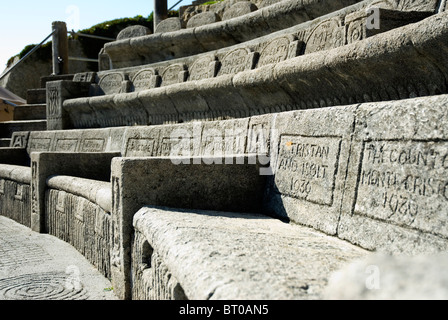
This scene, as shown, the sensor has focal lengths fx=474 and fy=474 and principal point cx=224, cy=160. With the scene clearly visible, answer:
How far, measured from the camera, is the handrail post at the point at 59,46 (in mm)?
11813

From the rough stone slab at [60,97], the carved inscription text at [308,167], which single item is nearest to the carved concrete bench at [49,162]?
the rough stone slab at [60,97]

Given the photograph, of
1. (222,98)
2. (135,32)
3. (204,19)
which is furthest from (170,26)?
(222,98)

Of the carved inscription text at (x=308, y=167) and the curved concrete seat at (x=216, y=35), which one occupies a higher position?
the curved concrete seat at (x=216, y=35)

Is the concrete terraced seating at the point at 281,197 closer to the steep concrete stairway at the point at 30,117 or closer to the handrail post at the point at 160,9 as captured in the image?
the steep concrete stairway at the point at 30,117

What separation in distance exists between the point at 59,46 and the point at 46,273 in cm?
952

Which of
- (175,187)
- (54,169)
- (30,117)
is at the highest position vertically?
(30,117)

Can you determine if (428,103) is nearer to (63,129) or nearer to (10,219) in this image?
(10,219)

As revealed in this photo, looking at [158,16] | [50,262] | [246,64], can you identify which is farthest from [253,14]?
[158,16]

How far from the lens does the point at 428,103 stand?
1.86 meters

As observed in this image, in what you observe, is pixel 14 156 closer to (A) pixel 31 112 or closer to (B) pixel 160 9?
(A) pixel 31 112

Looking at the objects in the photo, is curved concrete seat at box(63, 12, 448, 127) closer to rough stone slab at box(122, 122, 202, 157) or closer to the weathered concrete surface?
rough stone slab at box(122, 122, 202, 157)

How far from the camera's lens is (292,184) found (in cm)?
287

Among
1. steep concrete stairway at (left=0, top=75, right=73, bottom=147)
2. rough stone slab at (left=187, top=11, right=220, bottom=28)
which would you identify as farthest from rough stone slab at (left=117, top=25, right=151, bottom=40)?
steep concrete stairway at (left=0, top=75, right=73, bottom=147)

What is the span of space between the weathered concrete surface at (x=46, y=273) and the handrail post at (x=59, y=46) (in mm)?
7972
